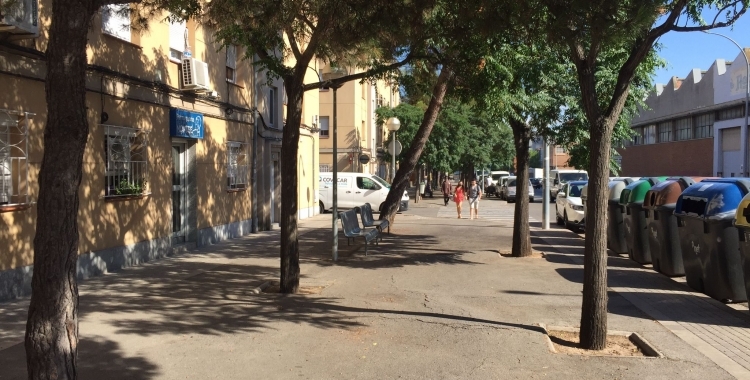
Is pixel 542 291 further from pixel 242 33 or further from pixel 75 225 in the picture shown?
pixel 75 225

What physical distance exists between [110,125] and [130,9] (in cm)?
279

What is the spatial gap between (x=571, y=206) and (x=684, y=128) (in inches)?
1071

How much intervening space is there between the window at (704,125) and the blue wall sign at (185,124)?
3472cm

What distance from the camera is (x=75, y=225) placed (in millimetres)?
4082

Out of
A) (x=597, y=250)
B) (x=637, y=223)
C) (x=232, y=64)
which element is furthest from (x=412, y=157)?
(x=597, y=250)

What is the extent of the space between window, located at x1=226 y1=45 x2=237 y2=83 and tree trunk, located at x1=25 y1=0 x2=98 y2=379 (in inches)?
502

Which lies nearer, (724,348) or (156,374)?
(156,374)

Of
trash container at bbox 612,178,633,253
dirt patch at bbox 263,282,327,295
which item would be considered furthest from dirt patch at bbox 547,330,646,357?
trash container at bbox 612,178,633,253

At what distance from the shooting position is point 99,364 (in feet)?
19.8

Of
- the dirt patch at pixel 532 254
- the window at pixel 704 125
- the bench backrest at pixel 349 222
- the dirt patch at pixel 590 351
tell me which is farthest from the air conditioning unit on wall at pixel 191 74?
the window at pixel 704 125

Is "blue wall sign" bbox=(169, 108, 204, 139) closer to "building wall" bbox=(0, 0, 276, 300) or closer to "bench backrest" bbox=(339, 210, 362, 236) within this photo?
"building wall" bbox=(0, 0, 276, 300)

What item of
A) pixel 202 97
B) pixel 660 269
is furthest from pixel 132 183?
pixel 660 269

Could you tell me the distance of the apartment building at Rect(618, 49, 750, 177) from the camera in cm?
3659

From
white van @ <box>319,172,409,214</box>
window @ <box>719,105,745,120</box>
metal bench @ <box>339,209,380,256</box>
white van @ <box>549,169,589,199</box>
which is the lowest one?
metal bench @ <box>339,209,380,256</box>
